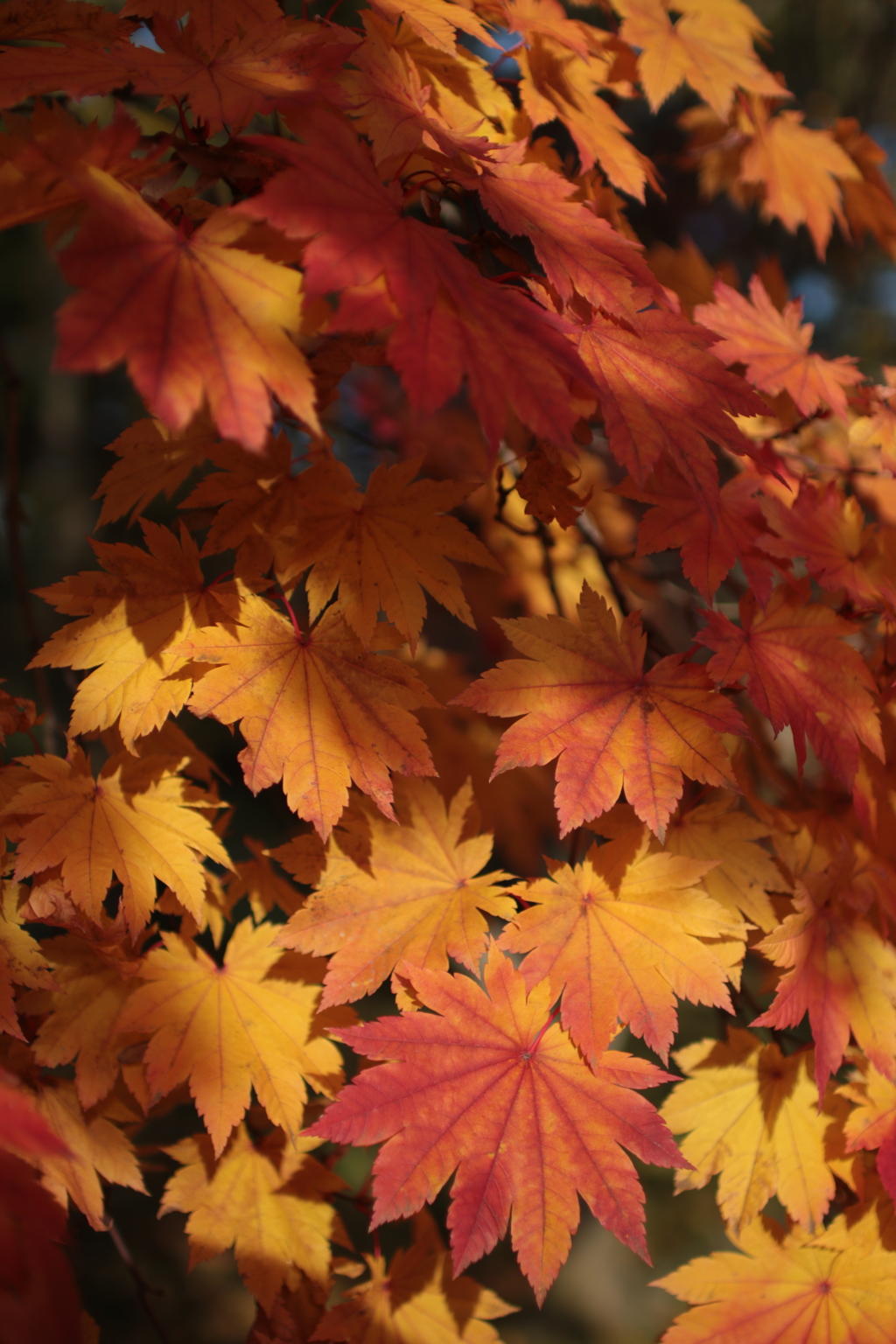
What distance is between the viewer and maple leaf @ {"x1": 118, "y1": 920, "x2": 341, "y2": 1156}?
3.41 ft

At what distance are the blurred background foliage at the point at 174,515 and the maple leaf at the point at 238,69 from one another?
2.00 m

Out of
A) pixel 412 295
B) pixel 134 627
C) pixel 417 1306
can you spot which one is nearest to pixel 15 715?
pixel 134 627

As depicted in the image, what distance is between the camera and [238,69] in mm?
887

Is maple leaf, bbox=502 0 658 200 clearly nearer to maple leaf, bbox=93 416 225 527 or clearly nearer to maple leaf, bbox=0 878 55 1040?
maple leaf, bbox=93 416 225 527

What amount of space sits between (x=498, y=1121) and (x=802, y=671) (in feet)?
2.15

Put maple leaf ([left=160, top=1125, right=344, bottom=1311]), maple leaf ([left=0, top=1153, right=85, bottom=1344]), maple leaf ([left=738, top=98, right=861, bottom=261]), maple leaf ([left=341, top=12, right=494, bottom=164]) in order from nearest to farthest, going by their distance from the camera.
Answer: maple leaf ([left=0, top=1153, right=85, bottom=1344]), maple leaf ([left=341, top=12, right=494, bottom=164]), maple leaf ([left=160, top=1125, right=344, bottom=1311]), maple leaf ([left=738, top=98, right=861, bottom=261])

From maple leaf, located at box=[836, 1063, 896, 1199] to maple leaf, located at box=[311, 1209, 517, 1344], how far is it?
0.51 meters

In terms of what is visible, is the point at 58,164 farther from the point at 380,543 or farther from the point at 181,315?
the point at 380,543

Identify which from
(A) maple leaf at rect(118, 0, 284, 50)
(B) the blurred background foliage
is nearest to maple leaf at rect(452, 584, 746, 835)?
(A) maple leaf at rect(118, 0, 284, 50)

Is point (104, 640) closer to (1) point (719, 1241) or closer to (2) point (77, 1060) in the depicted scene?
(2) point (77, 1060)

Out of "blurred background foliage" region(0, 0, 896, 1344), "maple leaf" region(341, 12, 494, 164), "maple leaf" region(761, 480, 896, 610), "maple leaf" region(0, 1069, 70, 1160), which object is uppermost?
"maple leaf" region(341, 12, 494, 164)

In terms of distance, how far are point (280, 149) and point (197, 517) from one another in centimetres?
44

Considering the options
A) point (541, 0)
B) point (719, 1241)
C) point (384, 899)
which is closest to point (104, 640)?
point (384, 899)

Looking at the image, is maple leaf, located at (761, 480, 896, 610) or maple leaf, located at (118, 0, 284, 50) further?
maple leaf, located at (761, 480, 896, 610)
